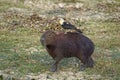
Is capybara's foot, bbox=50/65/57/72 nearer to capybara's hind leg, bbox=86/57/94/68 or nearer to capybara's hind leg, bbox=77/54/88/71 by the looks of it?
capybara's hind leg, bbox=77/54/88/71

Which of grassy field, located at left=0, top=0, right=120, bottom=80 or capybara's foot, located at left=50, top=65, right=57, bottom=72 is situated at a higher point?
capybara's foot, located at left=50, top=65, right=57, bottom=72

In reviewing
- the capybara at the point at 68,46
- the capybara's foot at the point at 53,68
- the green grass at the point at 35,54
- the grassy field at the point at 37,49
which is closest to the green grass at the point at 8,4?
the grassy field at the point at 37,49

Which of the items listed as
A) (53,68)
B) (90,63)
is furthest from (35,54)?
(90,63)

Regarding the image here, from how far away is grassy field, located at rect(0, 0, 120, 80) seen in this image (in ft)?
31.4

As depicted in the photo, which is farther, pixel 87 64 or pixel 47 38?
pixel 87 64

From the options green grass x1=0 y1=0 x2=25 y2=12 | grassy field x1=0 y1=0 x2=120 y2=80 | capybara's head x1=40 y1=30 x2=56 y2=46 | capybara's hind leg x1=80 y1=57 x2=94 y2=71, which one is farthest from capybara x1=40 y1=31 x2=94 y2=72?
green grass x1=0 y1=0 x2=25 y2=12

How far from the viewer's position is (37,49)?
11703 mm

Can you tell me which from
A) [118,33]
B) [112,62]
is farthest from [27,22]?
[112,62]

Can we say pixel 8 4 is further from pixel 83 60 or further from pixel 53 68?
pixel 83 60

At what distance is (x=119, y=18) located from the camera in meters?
17.7

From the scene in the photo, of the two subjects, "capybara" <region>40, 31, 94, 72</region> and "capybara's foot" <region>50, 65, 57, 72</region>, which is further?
"capybara's foot" <region>50, 65, 57, 72</region>

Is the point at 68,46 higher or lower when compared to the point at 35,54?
higher

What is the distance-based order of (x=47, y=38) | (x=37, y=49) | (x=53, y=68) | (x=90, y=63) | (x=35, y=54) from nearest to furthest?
(x=47, y=38)
(x=53, y=68)
(x=90, y=63)
(x=35, y=54)
(x=37, y=49)

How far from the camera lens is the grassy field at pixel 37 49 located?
31.4 feet
